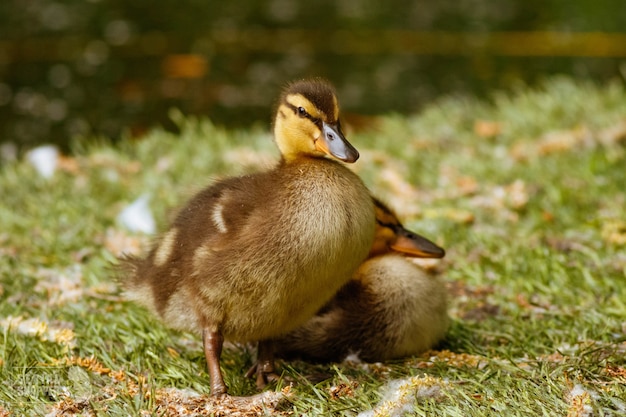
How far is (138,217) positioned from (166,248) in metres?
1.80

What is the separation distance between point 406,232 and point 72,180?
2734 mm

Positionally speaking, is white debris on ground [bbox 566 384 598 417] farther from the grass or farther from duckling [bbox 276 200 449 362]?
duckling [bbox 276 200 449 362]

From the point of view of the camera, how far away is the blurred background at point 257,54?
8.39 m

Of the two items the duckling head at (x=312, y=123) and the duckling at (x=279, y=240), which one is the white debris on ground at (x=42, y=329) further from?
the duckling head at (x=312, y=123)

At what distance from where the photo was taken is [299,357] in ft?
11.2

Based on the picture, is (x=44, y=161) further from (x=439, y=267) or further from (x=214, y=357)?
(x=214, y=357)

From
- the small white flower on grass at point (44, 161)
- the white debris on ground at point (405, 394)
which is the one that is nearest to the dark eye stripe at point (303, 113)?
the white debris on ground at point (405, 394)

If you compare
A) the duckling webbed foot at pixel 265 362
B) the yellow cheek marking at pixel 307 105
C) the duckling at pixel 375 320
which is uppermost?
the yellow cheek marking at pixel 307 105

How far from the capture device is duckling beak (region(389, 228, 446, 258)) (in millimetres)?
3518

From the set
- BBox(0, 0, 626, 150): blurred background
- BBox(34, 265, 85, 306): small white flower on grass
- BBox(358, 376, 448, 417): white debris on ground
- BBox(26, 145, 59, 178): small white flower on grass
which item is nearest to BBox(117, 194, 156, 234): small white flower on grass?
BBox(34, 265, 85, 306): small white flower on grass

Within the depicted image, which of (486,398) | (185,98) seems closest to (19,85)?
(185,98)

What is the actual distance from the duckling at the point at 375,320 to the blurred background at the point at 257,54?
14.6 feet

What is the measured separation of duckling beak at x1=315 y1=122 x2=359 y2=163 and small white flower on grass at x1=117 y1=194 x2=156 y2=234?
6.70 feet

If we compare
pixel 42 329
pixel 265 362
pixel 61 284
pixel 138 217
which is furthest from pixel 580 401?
pixel 138 217
